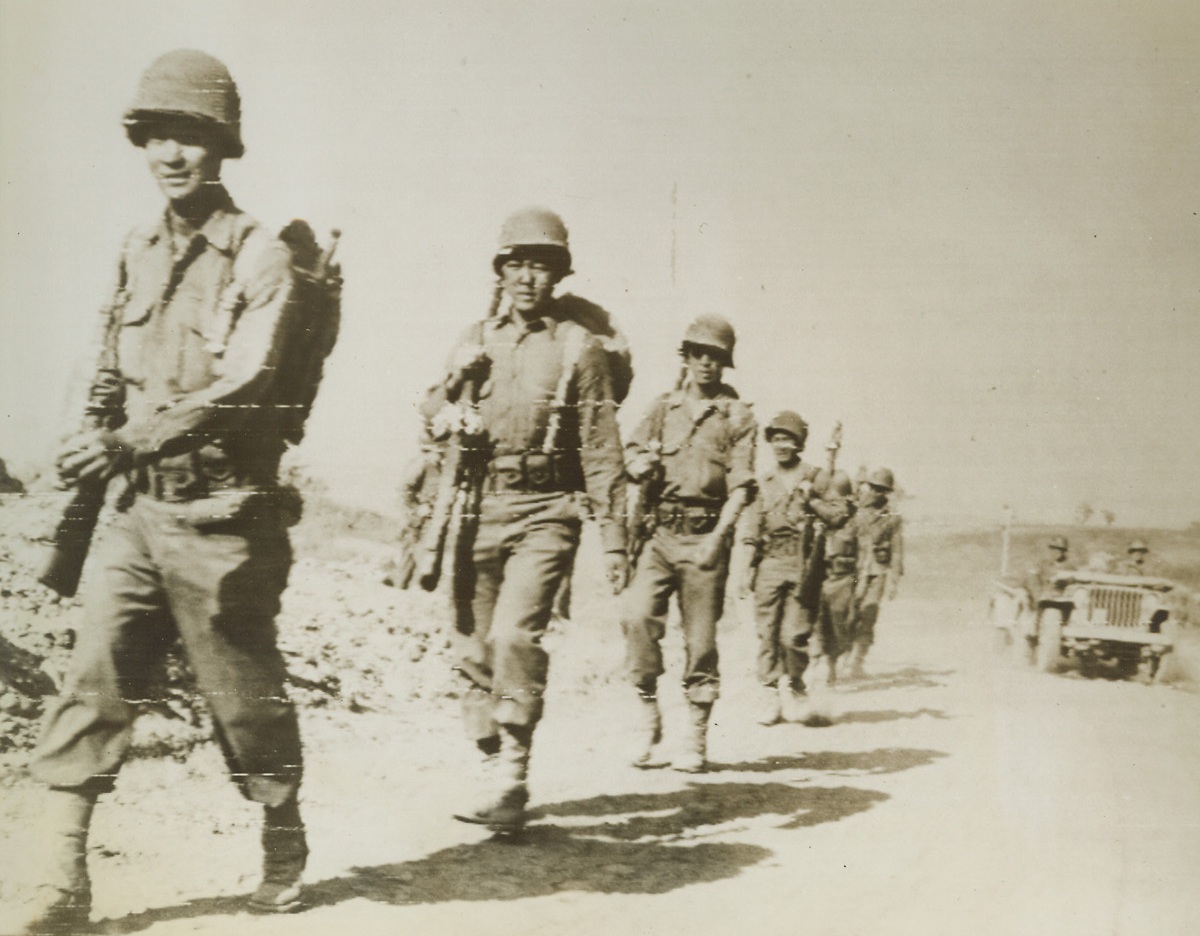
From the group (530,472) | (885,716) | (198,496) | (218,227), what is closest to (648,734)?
(885,716)

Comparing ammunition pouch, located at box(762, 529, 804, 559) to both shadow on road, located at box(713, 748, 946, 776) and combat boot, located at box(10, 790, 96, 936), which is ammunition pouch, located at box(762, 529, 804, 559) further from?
combat boot, located at box(10, 790, 96, 936)

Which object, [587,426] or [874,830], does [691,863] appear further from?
[587,426]

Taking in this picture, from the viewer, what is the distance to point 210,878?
4.20 meters

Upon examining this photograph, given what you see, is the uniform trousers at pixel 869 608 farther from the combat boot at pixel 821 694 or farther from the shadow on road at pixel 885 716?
the shadow on road at pixel 885 716

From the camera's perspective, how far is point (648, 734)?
4531 mm

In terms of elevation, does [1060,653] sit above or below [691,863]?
above

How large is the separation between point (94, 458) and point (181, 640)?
2.39ft

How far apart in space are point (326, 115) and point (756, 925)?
3.52 meters

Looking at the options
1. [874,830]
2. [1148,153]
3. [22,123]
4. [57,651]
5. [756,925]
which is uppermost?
[1148,153]

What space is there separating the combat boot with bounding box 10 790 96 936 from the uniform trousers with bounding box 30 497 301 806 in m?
0.07

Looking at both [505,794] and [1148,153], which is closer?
[505,794]

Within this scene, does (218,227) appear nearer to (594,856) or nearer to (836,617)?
(594,856)

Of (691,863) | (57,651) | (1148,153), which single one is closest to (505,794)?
(691,863)

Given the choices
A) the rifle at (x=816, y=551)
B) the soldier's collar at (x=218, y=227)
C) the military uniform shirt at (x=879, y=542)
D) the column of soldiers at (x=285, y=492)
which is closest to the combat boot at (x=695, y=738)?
the column of soldiers at (x=285, y=492)
